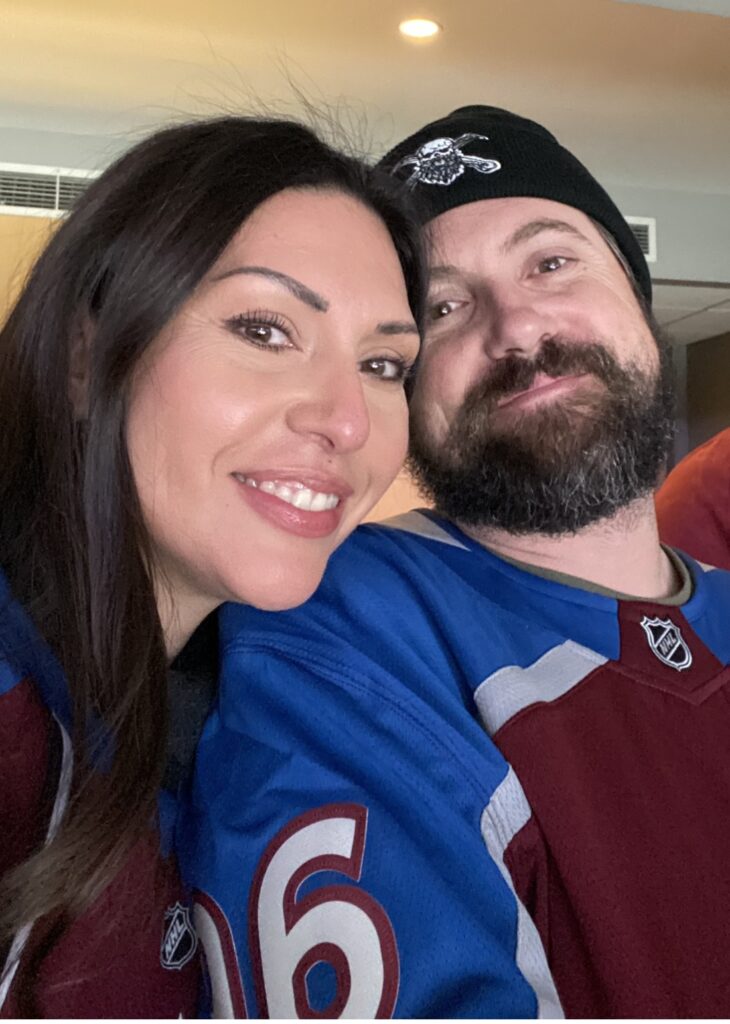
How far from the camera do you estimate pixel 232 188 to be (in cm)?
92

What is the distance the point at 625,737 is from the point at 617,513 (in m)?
0.37

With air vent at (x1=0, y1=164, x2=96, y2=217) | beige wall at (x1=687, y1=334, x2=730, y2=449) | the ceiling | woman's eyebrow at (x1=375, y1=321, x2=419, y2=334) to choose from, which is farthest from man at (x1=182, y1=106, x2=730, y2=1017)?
beige wall at (x1=687, y1=334, x2=730, y2=449)

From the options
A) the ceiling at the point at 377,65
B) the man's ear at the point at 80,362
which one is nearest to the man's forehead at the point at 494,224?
the man's ear at the point at 80,362

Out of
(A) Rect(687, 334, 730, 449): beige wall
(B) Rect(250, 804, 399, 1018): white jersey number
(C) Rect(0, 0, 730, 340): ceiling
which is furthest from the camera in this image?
(A) Rect(687, 334, 730, 449): beige wall

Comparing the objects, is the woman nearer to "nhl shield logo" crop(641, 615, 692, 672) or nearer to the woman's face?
the woman's face

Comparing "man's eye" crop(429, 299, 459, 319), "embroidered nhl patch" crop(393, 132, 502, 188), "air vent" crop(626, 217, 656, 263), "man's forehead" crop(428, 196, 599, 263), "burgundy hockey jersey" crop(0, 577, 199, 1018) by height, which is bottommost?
"burgundy hockey jersey" crop(0, 577, 199, 1018)

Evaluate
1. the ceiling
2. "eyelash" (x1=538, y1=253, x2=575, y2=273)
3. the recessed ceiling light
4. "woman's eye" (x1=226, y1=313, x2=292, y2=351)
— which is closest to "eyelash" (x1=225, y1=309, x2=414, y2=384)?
"woman's eye" (x1=226, y1=313, x2=292, y2=351)

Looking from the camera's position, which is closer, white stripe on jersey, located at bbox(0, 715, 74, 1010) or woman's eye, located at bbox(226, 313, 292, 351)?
white stripe on jersey, located at bbox(0, 715, 74, 1010)

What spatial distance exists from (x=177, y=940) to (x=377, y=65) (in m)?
3.11

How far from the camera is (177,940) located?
88cm

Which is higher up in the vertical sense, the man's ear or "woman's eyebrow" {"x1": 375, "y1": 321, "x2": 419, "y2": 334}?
"woman's eyebrow" {"x1": 375, "y1": 321, "x2": 419, "y2": 334}

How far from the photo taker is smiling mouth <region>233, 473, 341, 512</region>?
89 cm

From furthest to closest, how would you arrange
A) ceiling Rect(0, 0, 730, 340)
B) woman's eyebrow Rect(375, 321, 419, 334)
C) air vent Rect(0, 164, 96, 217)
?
air vent Rect(0, 164, 96, 217) → ceiling Rect(0, 0, 730, 340) → woman's eyebrow Rect(375, 321, 419, 334)

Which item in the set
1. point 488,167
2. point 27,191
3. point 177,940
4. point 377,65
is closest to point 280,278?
point 488,167
